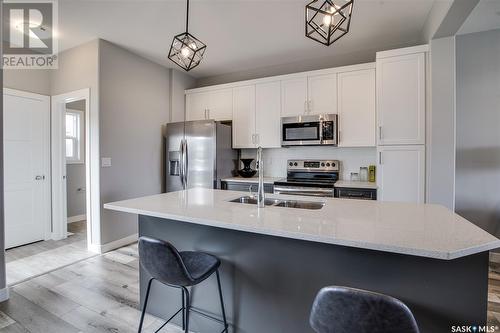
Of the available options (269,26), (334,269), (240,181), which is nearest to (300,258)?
(334,269)

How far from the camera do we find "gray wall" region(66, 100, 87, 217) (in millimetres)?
4754

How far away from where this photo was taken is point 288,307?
1513 mm

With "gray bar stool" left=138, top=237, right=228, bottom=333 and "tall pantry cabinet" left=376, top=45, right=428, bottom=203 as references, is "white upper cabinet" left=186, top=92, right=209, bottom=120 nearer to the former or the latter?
"tall pantry cabinet" left=376, top=45, right=428, bottom=203

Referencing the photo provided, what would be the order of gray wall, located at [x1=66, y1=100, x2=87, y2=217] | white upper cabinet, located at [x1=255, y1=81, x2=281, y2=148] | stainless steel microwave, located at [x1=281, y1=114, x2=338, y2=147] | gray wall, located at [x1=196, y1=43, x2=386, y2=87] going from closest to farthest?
stainless steel microwave, located at [x1=281, y1=114, x2=338, y2=147] < gray wall, located at [x1=196, y1=43, x2=386, y2=87] < white upper cabinet, located at [x1=255, y1=81, x2=281, y2=148] < gray wall, located at [x1=66, y1=100, x2=87, y2=217]

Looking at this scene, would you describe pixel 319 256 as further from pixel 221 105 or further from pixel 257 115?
pixel 221 105

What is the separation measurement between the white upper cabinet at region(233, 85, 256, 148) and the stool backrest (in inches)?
113

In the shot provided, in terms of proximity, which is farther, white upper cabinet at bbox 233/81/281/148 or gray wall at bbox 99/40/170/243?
white upper cabinet at bbox 233/81/281/148

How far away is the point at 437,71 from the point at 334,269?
2.46 m

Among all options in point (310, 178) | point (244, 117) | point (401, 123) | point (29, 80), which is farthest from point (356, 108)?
point (29, 80)

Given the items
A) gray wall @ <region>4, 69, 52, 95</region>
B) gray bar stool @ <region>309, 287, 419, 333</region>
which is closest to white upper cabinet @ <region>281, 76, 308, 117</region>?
gray bar stool @ <region>309, 287, 419, 333</region>

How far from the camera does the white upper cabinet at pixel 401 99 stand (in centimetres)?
283

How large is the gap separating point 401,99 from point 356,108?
58 cm

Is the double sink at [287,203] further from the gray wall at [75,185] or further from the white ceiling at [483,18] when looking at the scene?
the gray wall at [75,185]

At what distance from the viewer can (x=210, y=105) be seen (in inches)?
173
